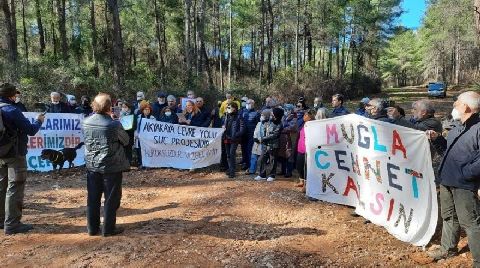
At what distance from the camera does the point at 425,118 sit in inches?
240

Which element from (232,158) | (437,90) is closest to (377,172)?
(232,158)

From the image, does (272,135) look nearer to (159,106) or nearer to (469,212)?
(159,106)

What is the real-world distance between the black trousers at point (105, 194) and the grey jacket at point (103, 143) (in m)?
0.12

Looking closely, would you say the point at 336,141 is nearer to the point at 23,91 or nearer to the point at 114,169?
the point at 114,169

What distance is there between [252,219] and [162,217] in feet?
4.87

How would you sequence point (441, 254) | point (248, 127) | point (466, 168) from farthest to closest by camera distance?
point (248, 127) → point (441, 254) → point (466, 168)

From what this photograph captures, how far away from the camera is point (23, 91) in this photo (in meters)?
15.8

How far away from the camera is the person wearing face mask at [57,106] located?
11.0m

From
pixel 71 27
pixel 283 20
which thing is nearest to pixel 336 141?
pixel 283 20

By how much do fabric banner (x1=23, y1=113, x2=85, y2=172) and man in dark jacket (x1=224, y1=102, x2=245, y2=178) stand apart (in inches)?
152

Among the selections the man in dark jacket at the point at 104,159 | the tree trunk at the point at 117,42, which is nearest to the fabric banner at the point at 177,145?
the man in dark jacket at the point at 104,159

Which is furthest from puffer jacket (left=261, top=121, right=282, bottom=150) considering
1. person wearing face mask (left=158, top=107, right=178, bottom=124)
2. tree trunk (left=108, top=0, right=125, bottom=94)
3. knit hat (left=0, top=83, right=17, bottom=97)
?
tree trunk (left=108, top=0, right=125, bottom=94)

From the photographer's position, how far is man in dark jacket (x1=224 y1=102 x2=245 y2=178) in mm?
10078

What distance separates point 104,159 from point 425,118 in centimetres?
461
